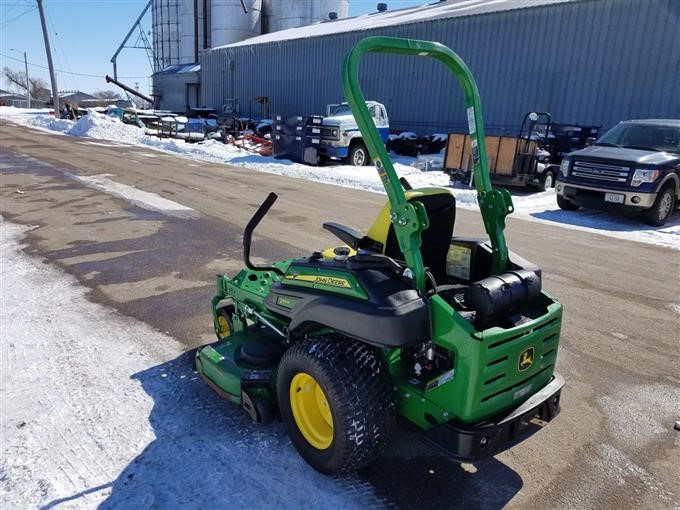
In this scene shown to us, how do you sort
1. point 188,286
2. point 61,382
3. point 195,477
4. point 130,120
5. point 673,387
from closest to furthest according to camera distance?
point 195,477 → point 61,382 → point 673,387 → point 188,286 → point 130,120

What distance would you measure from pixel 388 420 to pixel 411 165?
16.9 meters

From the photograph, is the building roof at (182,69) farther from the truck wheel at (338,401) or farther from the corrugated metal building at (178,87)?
the truck wheel at (338,401)

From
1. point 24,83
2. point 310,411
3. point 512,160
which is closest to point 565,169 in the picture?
point 512,160

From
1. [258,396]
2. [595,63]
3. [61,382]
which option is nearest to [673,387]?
[258,396]

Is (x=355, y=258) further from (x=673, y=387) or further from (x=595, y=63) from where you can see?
(x=595, y=63)

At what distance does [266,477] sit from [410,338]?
109cm

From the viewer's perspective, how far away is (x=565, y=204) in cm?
1138

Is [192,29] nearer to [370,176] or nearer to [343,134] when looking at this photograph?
[343,134]

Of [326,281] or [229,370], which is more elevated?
[326,281]

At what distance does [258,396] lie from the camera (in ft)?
10.0

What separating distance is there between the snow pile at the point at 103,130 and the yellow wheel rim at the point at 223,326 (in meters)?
24.9

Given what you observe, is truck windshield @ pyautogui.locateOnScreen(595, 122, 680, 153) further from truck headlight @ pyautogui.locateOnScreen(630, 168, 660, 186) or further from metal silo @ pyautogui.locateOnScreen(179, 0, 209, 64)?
metal silo @ pyautogui.locateOnScreen(179, 0, 209, 64)

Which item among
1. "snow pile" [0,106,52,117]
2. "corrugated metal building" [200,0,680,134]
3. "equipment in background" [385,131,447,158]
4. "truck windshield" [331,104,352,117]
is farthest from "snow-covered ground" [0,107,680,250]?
"snow pile" [0,106,52,117]

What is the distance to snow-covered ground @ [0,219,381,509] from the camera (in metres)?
2.59
